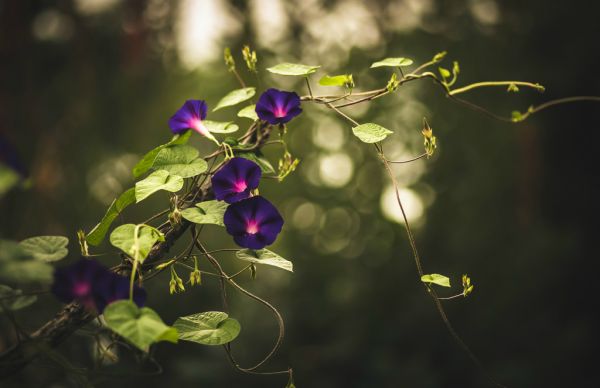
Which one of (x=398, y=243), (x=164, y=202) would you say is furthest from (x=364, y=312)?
(x=164, y=202)

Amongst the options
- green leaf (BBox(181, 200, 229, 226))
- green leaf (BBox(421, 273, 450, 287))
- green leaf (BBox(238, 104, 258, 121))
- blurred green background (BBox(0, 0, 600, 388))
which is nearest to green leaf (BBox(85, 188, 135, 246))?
green leaf (BBox(181, 200, 229, 226))

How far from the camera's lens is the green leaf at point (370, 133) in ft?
2.62

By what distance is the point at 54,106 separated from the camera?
18.5ft

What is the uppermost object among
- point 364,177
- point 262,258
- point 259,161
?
point 259,161

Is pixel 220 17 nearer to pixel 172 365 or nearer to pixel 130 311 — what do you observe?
pixel 172 365

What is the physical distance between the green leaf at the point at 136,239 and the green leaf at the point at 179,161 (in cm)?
A: 11

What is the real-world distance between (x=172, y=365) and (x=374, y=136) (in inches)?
115

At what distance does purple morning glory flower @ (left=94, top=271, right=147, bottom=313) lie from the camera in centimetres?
63

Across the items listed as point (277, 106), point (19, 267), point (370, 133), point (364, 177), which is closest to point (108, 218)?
point (19, 267)

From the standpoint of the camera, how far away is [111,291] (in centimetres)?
64

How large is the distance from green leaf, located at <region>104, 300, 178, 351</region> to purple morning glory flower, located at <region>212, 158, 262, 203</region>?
7.8 inches

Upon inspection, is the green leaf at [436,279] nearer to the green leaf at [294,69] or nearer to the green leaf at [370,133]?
the green leaf at [370,133]

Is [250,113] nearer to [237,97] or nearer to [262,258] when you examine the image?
[237,97]

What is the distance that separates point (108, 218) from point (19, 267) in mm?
198
